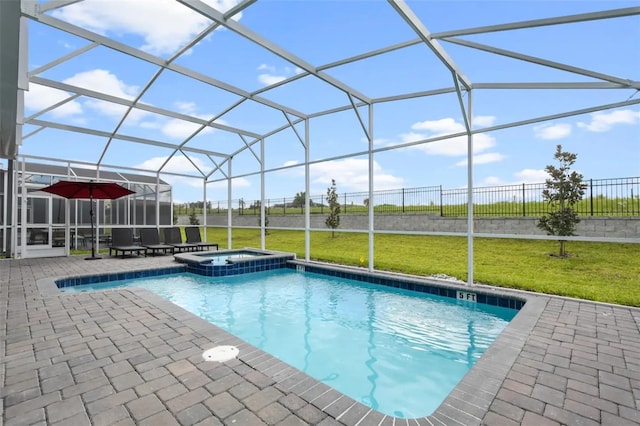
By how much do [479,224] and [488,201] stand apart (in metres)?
1.29

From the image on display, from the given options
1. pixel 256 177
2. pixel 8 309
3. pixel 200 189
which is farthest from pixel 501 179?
pixel 8 309

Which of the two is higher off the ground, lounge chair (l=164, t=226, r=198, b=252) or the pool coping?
lounge chair (l=164, t=226, r=198, b=252)

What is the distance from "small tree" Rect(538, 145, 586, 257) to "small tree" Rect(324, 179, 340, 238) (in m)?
8.79

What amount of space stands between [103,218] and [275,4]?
39.5 feet

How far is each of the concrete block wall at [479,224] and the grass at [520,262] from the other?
664 millimetres

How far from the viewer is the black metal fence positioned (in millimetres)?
9766

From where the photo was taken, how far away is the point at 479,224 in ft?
38.9

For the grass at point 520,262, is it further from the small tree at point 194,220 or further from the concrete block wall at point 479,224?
the small tree at point 194,220

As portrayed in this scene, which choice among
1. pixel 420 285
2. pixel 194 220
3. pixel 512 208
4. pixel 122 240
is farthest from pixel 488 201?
pixel 194 220

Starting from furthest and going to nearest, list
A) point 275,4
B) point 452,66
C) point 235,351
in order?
point 452,66, point 275,4, point 235,351

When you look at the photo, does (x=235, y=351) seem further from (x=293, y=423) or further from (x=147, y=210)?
(x=147, y=210)

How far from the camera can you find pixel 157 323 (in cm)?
368

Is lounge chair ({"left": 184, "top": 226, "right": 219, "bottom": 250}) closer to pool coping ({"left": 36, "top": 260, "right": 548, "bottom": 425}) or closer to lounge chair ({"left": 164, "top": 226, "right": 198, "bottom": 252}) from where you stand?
lounge chair ({"left": 164, "top": 226, "right": 198, "bottom": 252})

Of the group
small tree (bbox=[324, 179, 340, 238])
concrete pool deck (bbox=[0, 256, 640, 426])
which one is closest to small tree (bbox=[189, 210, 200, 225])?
small tree (bbox=[324, 179, 340, 238])
